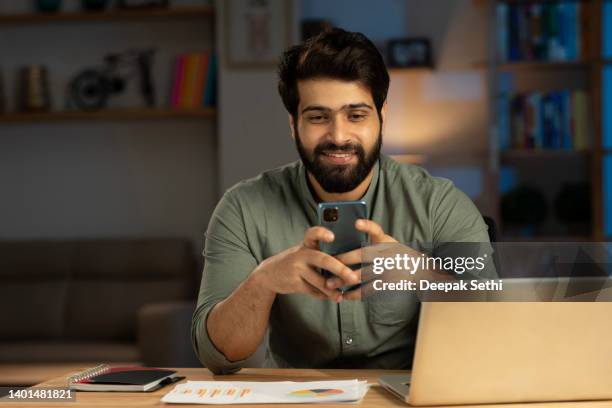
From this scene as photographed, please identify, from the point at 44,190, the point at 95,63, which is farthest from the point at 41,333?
the point at 95,63

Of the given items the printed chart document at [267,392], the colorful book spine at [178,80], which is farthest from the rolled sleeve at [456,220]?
the colorful book spine at [178,80]

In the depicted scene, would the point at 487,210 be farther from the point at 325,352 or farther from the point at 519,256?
the point at 519,256

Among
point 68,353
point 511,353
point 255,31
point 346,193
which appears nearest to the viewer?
point 511,353

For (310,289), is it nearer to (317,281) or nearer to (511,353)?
(317,281)

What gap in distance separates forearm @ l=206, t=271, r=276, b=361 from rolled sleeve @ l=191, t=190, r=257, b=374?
0.06 ft

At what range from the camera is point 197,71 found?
437 cm

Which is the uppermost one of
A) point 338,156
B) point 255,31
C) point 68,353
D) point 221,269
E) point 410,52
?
point 255,31

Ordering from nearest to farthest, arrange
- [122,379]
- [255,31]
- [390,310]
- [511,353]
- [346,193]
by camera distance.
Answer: [511,353] < [122,379] < [390,310] < [346,193] < [255,31]

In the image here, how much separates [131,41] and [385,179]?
2.89 meters

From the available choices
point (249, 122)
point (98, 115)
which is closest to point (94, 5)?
point (98, 115)

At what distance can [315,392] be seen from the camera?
1.31 m

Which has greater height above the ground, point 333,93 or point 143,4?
point 143,4

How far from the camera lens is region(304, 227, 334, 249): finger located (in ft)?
4.56

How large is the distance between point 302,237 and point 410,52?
2.75m
